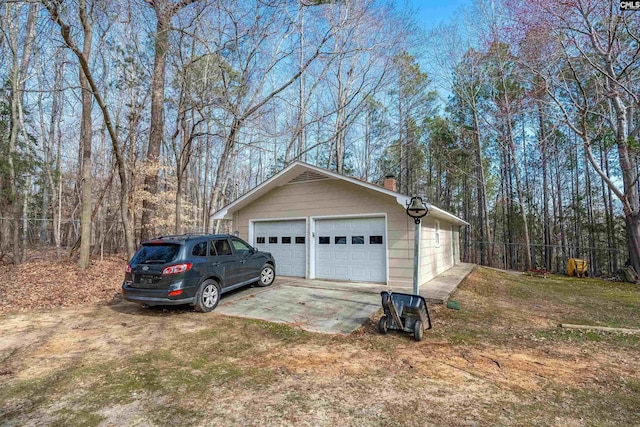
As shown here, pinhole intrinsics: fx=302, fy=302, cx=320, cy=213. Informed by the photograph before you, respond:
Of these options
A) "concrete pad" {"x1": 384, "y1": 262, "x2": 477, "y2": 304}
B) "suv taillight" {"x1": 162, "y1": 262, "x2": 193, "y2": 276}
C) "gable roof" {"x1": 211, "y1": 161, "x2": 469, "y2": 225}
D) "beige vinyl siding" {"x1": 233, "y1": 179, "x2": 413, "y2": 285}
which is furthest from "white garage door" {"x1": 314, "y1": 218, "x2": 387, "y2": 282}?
"suv taillight" {"x1": 162, "y1": 262, "x2": 193, "y2": 276}

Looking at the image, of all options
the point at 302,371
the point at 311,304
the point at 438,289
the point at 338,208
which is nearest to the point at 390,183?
the point at 338,208

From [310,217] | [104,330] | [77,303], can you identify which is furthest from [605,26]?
[77,303]

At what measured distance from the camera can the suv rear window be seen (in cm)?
549

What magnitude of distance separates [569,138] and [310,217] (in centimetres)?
1818

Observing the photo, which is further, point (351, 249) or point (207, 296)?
point (351, 249)

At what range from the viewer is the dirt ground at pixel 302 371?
265cm

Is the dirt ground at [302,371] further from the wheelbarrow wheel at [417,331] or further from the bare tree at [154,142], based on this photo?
the bare tree at [154,142]

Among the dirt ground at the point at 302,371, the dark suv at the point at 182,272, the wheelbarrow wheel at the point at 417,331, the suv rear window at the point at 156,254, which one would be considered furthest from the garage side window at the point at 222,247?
the wheelbarrow wheel at the point at 417,331

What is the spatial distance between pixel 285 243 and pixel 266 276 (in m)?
2.01

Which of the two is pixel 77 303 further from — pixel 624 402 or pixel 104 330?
pixel 624 402

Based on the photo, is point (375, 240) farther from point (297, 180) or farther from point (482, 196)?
point (482, 196)

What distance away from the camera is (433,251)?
396 inches

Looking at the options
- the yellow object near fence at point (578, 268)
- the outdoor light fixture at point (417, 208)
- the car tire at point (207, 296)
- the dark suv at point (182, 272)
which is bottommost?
the yellow object near fence at point (578, 268)

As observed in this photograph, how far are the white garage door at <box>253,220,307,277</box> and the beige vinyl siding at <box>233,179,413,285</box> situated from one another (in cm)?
30
